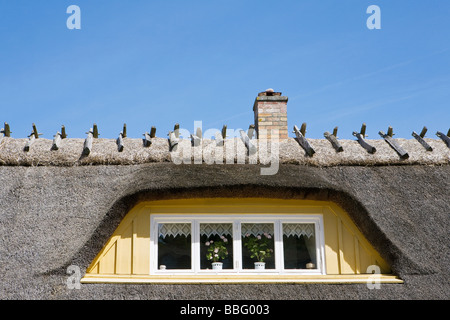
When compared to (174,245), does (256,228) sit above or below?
above

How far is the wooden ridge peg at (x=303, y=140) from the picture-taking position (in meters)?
9.15

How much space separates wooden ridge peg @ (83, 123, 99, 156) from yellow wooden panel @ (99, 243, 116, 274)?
169 centimetres

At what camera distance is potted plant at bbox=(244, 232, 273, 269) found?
8.12 meters

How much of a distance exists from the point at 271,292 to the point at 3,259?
3191mm

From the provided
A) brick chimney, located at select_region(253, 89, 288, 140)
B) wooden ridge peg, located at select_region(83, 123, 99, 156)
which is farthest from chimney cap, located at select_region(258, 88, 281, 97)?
wooden ridge peg, located at select_region(83, 123, 99, 156)

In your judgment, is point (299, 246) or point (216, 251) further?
point (299, 246)

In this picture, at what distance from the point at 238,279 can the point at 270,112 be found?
3795mm

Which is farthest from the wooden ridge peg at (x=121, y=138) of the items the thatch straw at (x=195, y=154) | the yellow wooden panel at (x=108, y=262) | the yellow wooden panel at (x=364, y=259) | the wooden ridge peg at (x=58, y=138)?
the yellow wooden panel at (x=364, y=259)

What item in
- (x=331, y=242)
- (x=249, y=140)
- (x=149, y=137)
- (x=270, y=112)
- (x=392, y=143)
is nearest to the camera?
(x=331, y=242)

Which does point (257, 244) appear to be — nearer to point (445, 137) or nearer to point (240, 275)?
point (240, 275)

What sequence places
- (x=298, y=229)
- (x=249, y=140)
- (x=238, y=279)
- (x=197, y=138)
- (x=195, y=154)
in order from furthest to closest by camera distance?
(x=197, y=138), (x=249, y=140), (x=195, y=154), (x=298, y=229), (x=238, y=279)

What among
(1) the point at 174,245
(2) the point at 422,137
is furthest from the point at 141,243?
(2) the point at 422,137

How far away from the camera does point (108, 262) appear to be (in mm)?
7867

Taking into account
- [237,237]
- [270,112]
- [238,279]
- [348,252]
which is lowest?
[238,279]
